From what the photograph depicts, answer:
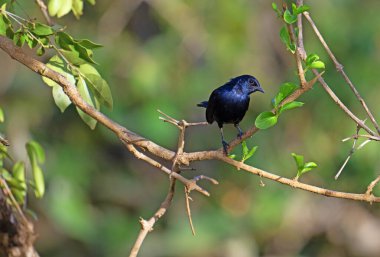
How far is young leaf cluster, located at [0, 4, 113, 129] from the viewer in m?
2.64

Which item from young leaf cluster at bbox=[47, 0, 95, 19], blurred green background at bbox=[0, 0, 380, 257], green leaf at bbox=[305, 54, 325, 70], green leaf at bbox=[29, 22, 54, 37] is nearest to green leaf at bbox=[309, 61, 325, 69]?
green leaf at bbox=[305, 54, 325, 70]

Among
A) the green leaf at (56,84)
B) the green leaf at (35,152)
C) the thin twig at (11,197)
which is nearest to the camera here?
the green leaf at (56,84)

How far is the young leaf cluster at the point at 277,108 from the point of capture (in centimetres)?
244

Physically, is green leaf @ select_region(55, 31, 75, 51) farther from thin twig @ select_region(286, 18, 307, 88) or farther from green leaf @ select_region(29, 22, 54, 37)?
thin twig @ select_region(286, 18, 307, 88)

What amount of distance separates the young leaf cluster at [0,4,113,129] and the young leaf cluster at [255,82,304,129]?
62 cm

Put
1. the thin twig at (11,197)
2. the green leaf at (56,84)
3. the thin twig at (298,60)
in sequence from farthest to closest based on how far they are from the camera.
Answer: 1. the thin twig at (11,197)
2. the green leaf at (56,84)
3. the thin twig at (298,60)

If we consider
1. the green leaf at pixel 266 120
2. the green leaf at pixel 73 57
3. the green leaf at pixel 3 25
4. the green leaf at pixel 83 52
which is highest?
the green leaf at pixel 266 120

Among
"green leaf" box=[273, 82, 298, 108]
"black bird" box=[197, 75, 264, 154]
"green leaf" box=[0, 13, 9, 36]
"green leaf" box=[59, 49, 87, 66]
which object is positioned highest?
"black bird" box=[197, 75, 264, 154]

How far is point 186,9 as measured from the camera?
8.02 m

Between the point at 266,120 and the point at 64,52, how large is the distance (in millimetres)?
774

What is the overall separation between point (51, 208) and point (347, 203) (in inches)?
118

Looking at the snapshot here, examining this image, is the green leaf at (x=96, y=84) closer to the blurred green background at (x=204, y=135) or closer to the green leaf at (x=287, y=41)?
the green leaf at (x=287, y=41)

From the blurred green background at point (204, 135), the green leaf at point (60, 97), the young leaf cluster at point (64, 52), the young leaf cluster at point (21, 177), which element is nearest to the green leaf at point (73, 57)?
the young leaf cluster at point (64, 52)

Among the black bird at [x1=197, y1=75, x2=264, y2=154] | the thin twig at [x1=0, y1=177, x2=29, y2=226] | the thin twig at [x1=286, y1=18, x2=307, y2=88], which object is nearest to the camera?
the thin twig at [x1=286, y1=18, x2=307, y2=88]
